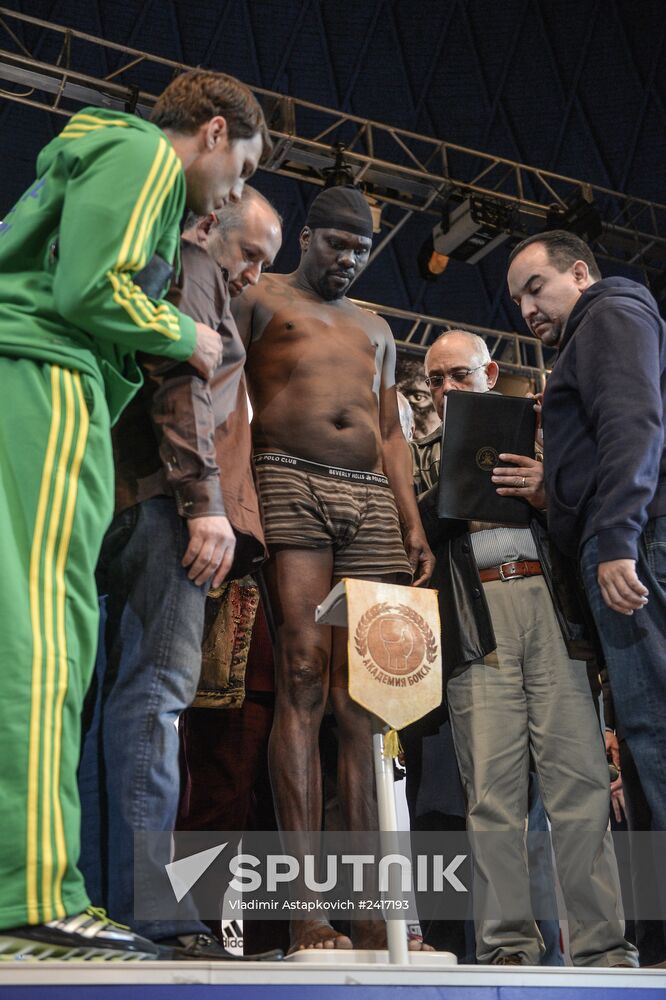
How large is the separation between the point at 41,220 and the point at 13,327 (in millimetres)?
245

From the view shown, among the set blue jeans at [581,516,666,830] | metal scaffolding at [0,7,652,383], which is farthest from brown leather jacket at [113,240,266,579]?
metal scaffolding at [0,7,652,383]

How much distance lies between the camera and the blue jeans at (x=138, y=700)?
77.3 inches

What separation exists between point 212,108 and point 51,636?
124 centimetres

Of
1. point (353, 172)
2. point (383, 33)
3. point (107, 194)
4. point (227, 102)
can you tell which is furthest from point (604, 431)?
point (383, 33)

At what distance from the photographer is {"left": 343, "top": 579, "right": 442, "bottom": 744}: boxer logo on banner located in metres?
2.05

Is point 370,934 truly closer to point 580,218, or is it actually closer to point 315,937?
point 315,937

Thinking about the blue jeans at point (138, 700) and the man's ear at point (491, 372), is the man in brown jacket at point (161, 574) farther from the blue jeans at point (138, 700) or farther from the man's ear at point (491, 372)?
the man's ear at point (491, 372)

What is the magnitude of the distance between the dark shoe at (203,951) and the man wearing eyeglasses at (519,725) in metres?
0.96

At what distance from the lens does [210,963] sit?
1.71 m

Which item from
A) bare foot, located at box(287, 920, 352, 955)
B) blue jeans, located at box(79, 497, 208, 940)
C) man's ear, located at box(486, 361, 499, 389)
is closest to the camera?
blue jeans, located at box(79, 497, 208, 940)

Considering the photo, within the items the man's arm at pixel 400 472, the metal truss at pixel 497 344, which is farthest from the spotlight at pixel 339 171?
the man's arm at pixel 400 472

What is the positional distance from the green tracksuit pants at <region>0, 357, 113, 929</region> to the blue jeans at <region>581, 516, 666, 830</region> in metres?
1.37

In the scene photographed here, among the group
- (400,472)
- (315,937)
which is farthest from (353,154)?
(315,937)

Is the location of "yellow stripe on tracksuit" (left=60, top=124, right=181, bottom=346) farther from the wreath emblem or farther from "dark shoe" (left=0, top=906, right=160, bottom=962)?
"dark shoe" (left=0, top=906, right=160, bottom=962)
